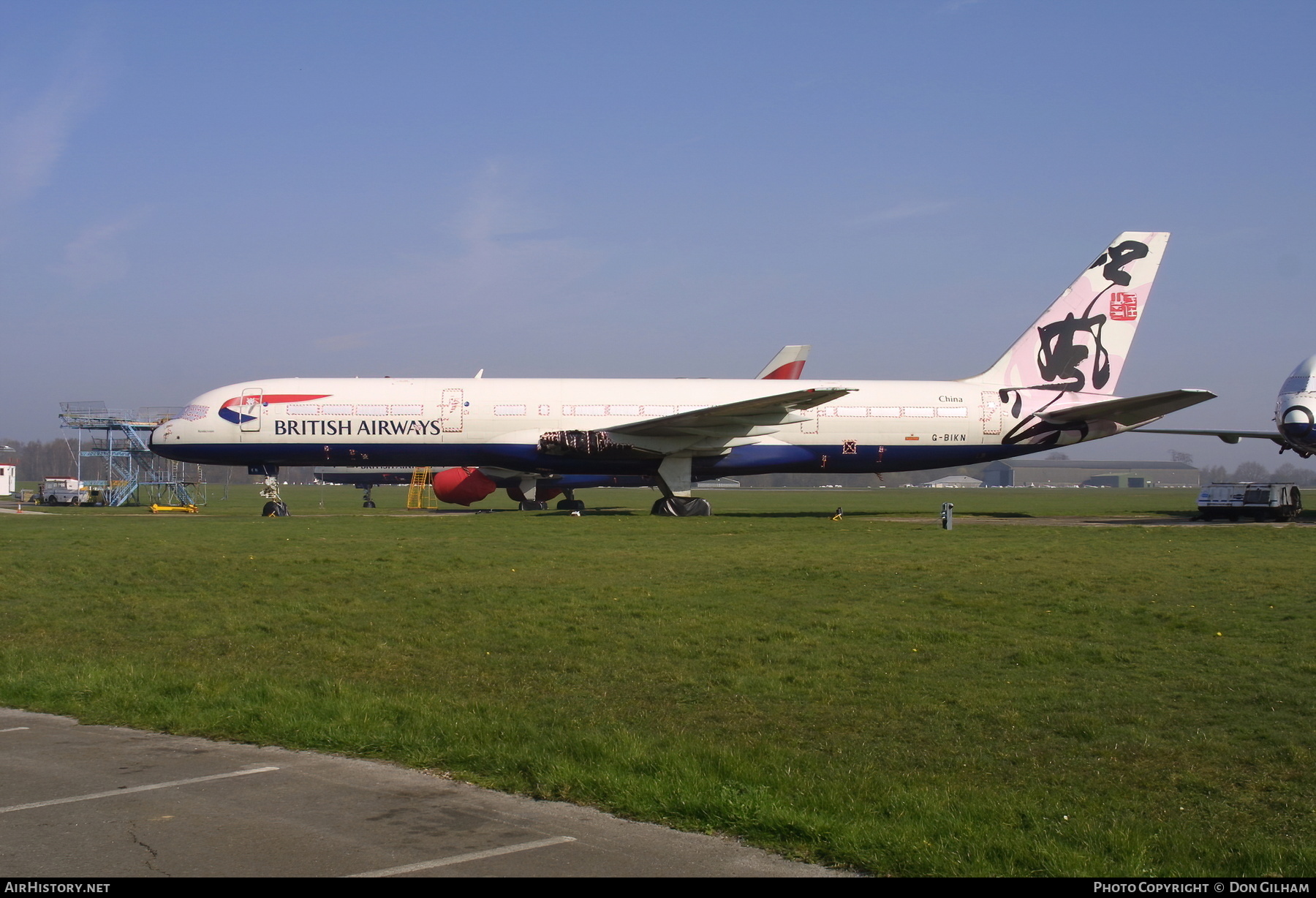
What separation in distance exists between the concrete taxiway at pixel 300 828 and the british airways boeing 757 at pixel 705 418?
26.0 meters

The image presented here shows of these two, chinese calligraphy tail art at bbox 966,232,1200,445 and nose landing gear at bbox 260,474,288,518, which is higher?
chinese calligraphy tail art at bbox 966,232,1200,445

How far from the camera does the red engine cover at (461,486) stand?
147 ft

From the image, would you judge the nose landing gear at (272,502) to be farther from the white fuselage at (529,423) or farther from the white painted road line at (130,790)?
the white painted road line at (130,790)

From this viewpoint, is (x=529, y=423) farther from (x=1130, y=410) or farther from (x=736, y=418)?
(x=1130, y=410)

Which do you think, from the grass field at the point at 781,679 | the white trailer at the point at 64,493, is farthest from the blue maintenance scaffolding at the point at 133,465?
the grass field at the point at 781,679

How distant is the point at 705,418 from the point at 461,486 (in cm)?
1548

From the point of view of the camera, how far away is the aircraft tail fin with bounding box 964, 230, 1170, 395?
36.2 meters

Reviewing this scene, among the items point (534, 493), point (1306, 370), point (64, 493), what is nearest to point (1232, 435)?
point (1306, 370)

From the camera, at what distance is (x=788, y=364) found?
4384 centimetres

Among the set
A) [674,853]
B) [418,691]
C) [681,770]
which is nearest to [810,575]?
[418,691]

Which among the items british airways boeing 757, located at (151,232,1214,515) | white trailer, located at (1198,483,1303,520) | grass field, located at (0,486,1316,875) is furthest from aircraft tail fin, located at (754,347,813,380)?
grass field, located at (0,486,1316,875)

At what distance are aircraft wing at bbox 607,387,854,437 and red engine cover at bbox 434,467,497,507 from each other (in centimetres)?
1220

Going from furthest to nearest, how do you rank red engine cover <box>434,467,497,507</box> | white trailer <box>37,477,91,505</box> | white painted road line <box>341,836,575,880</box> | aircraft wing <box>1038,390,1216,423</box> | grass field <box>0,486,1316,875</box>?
white trailer <box>37,477,91,505</box> → red engine cover <box>434,467,497,507</box> → aircraft wing <box>1038,390,1216,423</box> → grass field <box>0,486,1316,875</box> → white painted road line <box>341,836,575,880</box>

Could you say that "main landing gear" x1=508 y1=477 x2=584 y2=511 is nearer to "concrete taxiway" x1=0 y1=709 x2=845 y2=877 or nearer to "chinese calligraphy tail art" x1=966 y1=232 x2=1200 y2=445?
"chinese calligraphy tail art" x1=966 y1=232 x2=1200 y2=445
